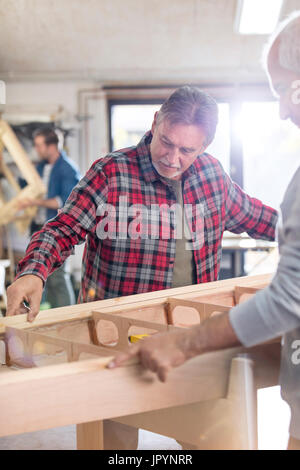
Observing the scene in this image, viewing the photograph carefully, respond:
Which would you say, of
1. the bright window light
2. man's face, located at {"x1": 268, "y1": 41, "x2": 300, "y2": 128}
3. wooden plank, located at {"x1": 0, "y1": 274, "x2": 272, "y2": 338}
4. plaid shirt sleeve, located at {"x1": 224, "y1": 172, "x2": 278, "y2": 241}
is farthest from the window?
man's face, located at {"x1": 268, "y1": 41, "x2": 300, "y2": 128}

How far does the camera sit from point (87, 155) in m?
4.54

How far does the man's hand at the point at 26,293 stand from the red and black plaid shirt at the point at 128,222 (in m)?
0.11

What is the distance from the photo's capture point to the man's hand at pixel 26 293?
3.18ft

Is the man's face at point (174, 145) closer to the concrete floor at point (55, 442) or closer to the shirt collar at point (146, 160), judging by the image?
the shirt collar at point (146, 160)

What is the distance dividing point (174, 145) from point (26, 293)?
451 mm

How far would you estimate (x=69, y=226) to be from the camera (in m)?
1.17

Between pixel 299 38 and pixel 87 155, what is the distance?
401 centimetres

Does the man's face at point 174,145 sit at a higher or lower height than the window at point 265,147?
lower

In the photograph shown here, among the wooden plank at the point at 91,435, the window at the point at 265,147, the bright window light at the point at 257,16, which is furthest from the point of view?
the window at the point at 265,147

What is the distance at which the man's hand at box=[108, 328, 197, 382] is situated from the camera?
61 centimetres

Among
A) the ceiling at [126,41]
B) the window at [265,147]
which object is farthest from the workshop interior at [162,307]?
the window at [265,147]

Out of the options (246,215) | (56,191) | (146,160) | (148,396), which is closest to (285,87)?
(148,396)

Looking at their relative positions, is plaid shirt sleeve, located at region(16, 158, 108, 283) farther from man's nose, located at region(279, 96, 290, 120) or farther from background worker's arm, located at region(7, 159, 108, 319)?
man's nose, located at region(279, 96, 290, 120)

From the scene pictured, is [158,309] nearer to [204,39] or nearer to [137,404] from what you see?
[137,404]
